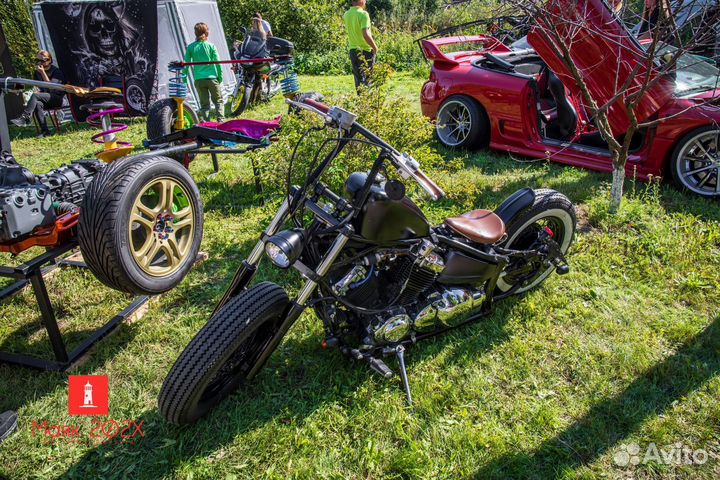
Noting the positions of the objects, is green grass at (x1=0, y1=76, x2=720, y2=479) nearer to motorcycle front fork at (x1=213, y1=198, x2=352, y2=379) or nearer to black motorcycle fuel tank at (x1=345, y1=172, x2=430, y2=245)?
motorcycle front fork at (x1=213, y1=198, x2=352, y2=379)

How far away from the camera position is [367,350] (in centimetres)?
269

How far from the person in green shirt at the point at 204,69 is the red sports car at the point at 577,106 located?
4143 mm

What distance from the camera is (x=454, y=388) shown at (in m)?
2.68

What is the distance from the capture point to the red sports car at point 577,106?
4363 mm

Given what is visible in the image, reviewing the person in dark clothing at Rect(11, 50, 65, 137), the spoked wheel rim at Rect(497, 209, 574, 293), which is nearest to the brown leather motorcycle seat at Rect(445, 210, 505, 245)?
the spoked wheel rim at Rect(497, 209, 574, 293)

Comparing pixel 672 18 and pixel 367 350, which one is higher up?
pixel 672 18

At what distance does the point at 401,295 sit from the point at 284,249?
2.87 ft

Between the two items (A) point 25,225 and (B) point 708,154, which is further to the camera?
(B) point 708,154

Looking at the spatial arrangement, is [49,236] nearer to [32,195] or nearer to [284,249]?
[32,195]

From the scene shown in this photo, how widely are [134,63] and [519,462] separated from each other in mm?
9901

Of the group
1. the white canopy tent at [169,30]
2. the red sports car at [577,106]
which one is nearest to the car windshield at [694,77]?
the red sports car at [577,106]

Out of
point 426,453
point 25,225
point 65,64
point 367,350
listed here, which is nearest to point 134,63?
point 65,64

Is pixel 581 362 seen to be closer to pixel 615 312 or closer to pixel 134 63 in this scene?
pixel 615 312

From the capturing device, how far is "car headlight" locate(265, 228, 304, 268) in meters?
2.09
